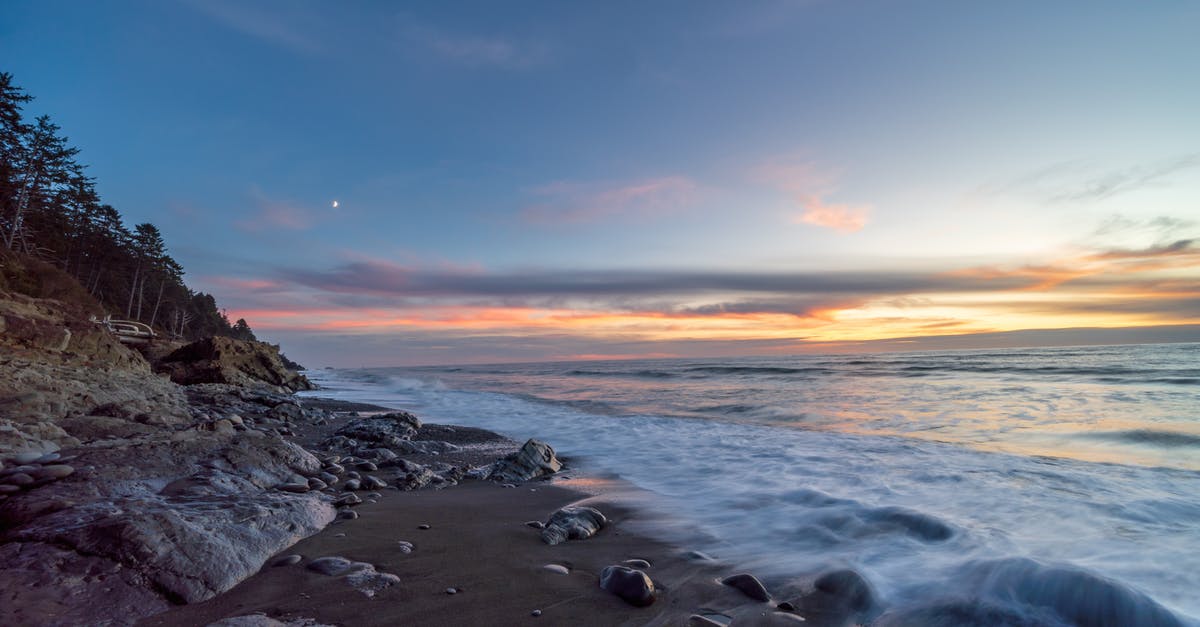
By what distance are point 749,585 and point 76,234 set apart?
1953 inches

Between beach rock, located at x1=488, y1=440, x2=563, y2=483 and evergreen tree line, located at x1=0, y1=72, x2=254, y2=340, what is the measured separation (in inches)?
1203

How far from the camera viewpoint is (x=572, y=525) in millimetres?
4246

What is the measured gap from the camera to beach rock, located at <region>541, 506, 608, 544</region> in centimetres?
407

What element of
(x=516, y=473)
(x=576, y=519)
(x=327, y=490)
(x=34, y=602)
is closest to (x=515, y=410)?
(x=516, y=473)

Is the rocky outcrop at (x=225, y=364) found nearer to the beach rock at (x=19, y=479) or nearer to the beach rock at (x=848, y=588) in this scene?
the beach rock at (x=19, y=479)

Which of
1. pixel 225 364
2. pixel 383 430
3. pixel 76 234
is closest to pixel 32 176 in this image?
pixel 76 234

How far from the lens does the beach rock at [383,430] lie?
8.66 meters

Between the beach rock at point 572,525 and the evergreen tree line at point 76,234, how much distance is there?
3254 centimetres

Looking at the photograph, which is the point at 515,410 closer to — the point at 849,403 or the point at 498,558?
the point at 849,403

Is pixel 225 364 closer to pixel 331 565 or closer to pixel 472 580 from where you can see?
pixel 331 565

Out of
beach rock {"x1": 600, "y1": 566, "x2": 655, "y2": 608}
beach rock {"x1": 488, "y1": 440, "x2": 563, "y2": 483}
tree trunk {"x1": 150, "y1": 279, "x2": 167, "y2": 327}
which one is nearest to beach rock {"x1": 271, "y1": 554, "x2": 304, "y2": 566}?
beach rock {"x1": 600, "y1": 566, "x2": 655, "y2": 608}

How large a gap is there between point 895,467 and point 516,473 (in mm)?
4937

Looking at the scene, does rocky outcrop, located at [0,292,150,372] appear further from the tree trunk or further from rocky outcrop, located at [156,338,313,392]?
the tree trunk

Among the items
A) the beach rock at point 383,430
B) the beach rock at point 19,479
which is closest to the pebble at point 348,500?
the beach rock at point 19,479
